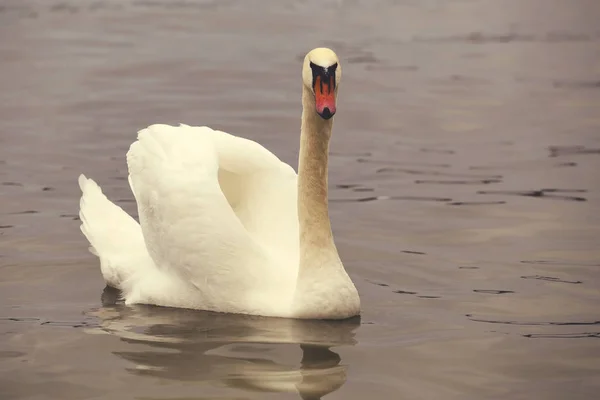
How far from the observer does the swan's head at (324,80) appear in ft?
25.3

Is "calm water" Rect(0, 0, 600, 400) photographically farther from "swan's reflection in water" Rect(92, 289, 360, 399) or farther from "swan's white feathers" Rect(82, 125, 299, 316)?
"swan's white feathers" Rect(82, 125, 299, 316)

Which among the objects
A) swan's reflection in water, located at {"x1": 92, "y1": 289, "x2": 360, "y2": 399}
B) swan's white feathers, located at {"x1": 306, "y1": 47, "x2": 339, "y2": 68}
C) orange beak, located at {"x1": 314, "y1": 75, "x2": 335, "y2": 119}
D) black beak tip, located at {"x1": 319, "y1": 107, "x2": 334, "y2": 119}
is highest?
swan's white feathers, located at {"x1": 306, "y1": 47, "x2": 339, "y2": 68}

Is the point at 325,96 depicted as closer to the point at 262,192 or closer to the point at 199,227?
the point at 199,227

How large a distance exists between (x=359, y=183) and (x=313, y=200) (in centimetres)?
360

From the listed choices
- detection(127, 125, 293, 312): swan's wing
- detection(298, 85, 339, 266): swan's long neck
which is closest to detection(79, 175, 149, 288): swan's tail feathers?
detection(127, 125, 293, 312): swan's wing

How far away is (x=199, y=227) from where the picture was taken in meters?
8.35

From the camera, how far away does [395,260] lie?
9719 mm

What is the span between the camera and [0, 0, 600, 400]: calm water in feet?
25.1

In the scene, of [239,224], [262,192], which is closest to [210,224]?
[239,224]

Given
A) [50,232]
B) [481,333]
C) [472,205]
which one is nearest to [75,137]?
[50,232]

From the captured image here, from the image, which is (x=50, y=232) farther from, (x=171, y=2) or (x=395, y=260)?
(x=171, y=2)

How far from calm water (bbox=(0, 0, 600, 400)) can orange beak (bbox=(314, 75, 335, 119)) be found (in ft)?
4.42

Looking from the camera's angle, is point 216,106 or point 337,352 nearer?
point 337,352

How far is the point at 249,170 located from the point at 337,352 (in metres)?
1.68
